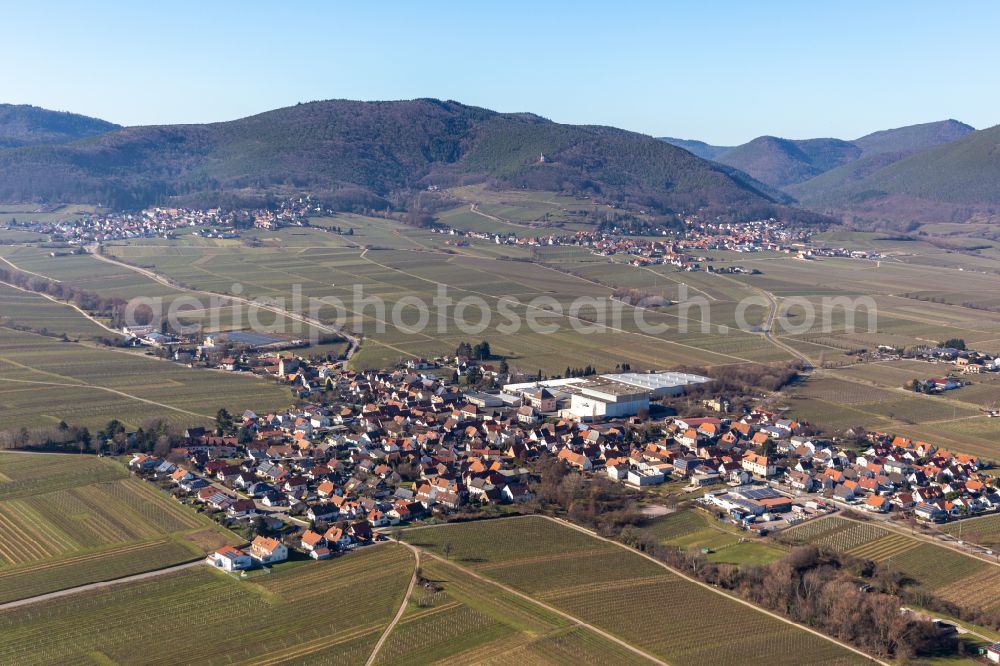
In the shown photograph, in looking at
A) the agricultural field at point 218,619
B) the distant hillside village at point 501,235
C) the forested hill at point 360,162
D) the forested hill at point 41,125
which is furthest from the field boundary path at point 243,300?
the forested hill at point 41,125

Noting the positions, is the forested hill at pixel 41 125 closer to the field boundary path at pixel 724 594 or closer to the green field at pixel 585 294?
the green field at pixel 585 294

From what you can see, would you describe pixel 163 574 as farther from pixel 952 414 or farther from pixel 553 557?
pixel 952 414

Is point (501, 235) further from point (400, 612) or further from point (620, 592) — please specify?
point (400, 612)

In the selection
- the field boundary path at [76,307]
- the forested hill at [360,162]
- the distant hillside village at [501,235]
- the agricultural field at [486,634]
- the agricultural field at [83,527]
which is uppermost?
the forested hill at [360,162]

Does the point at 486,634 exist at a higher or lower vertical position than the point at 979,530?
lower

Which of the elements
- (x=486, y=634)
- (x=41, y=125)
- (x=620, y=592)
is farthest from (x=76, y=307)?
(x=41, y=125)

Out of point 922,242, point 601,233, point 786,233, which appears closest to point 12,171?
point 601,233
